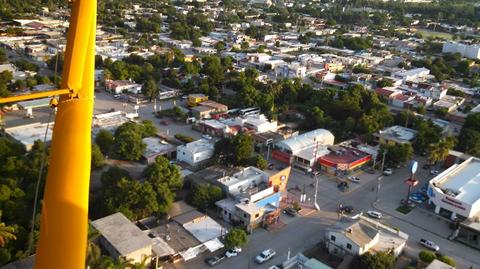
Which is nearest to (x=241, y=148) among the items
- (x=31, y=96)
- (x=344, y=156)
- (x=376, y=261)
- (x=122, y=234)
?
(x=344, y=156)

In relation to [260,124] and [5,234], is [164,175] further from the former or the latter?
[260,124]

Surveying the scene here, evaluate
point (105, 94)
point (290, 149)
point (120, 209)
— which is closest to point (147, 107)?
point (105, 94)

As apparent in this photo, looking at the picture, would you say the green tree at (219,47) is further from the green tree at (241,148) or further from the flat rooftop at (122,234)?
the flat rooftop at (122,234)

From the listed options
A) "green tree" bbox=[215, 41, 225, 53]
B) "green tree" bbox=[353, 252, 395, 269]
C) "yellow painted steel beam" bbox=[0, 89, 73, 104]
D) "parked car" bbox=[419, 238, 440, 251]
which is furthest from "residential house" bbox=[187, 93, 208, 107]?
"yellow painted steel beam" bbox=[0, 89, 73, 104]

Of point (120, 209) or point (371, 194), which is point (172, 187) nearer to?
point (120, 209)

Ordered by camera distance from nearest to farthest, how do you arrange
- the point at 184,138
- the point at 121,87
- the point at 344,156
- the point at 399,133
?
1. the point at 344,156
2. the point at 184,138
3. the point at 399,133
4. the point at 121,87
